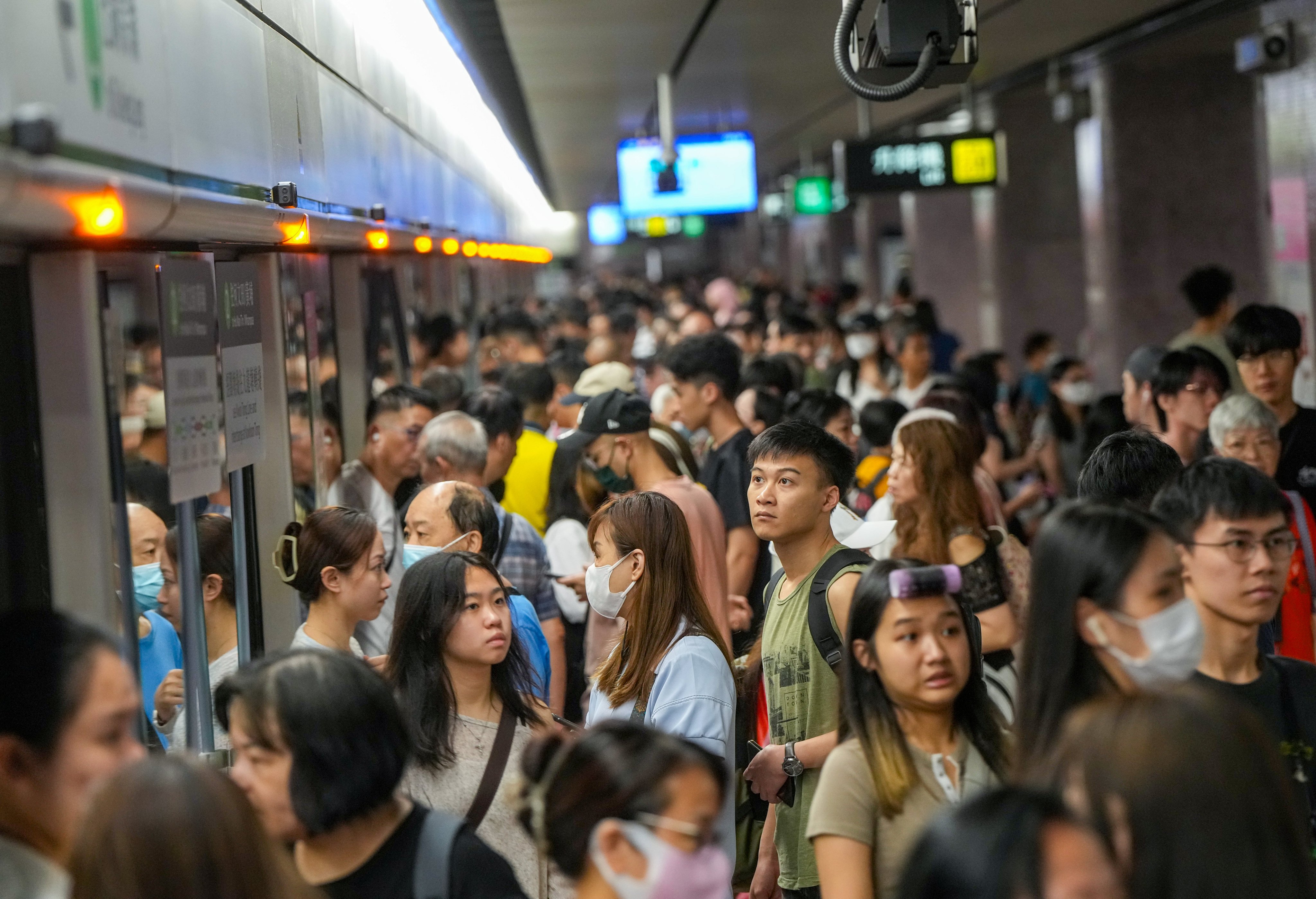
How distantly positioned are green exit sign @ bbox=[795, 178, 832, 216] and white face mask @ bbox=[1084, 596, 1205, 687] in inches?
658

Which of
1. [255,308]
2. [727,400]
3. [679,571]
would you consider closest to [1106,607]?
[679,571]

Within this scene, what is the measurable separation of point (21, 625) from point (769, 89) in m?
12.0

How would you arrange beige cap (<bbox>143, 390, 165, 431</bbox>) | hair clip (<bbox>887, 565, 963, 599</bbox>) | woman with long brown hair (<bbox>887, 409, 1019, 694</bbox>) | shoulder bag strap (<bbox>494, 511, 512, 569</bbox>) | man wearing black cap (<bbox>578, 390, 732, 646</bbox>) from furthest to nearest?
shoulder bag strap (<bbox>494, 511, 512, 569</bbox>), man wearing black cap (<bbox>578, 390, 732, 646</bbox>), woman with long brown hair (<bbox>887, 409, 1019, 694</bbox>), beige cap (<bbox>143, 390, 165, 431</bbox>), hair clip (<bbox>887, 565, 963, 599</bbox>)

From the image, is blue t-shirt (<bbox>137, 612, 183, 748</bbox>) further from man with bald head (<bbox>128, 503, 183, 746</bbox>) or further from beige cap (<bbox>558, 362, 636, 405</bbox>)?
beige cap (<bbox>558, 362, 636, 405</bbox>)

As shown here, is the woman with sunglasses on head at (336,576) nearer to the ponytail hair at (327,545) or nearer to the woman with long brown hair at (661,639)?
the ponytail hair at (327,545)

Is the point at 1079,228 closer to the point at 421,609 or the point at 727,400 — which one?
the point at 727,400

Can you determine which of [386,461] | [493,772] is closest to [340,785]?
[493,772]

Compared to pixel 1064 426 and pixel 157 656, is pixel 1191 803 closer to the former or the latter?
pixel 157 656

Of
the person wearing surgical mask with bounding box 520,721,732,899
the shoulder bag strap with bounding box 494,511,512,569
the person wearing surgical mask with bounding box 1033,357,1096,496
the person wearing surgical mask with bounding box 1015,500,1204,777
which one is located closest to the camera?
the person wearing surgical mask with bounding box 520,721,732,899

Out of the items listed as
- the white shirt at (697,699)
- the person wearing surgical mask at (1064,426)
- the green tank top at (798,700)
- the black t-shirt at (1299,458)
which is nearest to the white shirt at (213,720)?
the white shirt at (697,699)

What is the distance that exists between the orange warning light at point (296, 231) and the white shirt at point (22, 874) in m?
2.25

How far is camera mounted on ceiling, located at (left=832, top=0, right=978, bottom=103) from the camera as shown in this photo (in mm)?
4625

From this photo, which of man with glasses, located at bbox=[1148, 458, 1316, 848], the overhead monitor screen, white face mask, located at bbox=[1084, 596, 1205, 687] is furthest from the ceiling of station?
white face mask, located at bbox=[1084, 596, 1205, 687]

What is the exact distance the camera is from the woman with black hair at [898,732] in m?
2.73
